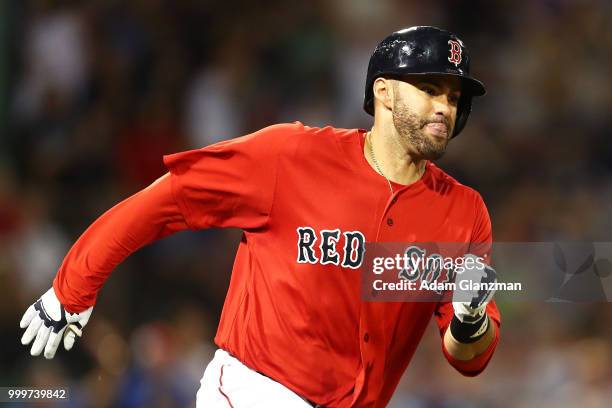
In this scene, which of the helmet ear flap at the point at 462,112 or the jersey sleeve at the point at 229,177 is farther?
the helmet ear flap at the point at 462,112

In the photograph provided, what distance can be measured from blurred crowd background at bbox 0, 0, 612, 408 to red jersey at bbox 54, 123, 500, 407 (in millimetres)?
2472

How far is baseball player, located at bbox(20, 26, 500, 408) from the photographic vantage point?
3.98 m

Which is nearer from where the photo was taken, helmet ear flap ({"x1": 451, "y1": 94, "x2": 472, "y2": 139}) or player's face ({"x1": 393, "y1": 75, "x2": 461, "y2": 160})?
player's face ({"x1": 393, "y1": 75, "x2": 461, "y2": 160})

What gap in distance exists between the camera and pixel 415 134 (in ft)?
13.5

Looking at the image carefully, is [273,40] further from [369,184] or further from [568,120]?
[369,184]

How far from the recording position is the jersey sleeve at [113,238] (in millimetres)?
4027

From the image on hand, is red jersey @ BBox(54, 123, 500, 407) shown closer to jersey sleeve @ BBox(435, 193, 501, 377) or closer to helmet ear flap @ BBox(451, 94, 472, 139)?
jersey sleeve @ BBox(435, 193, 501, 377)

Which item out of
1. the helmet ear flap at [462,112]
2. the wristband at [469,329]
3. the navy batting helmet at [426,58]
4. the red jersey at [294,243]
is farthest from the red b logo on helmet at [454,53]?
the wristband at [469,329]

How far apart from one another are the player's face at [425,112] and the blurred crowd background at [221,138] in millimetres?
2922

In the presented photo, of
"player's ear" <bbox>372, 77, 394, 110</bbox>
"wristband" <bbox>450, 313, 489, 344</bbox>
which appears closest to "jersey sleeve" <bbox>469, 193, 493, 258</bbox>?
"wristband" <bbox>450, 313, 489, 344</bbox>

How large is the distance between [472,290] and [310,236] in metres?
0.63

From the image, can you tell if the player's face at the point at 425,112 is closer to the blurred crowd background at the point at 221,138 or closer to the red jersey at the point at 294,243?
the red jersey at the point at 294,243

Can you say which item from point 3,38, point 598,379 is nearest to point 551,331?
point 598,379

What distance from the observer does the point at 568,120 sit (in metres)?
8.36
